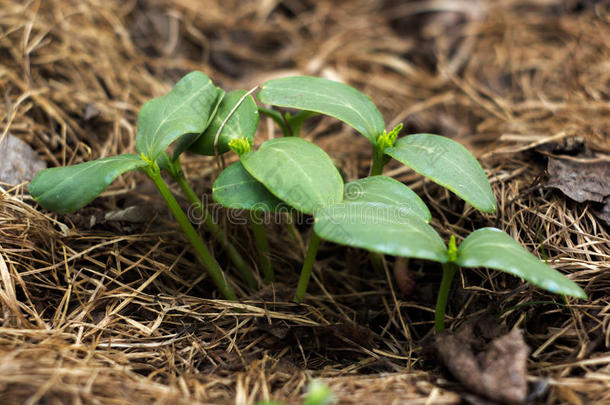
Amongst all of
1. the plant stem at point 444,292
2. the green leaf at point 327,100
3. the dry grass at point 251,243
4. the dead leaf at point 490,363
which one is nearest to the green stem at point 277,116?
the green leaf at point 327,100

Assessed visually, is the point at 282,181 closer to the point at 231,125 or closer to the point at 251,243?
the point at 231,125

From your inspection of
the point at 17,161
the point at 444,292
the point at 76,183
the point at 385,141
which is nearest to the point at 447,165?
the point at 385,141

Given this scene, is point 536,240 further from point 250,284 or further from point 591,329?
point 250,284

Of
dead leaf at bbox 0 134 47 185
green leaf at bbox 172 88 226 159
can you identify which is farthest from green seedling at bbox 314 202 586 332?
dead leaf at bbox 0 134 47 185

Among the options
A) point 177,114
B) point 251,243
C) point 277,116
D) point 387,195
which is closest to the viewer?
point 387,195

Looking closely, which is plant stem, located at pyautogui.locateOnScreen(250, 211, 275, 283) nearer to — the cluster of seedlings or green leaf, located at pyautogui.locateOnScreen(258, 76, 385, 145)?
the cluster of seedlings

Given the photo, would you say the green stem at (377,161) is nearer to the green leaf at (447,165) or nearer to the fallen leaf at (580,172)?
the green leaf at (447,165)
